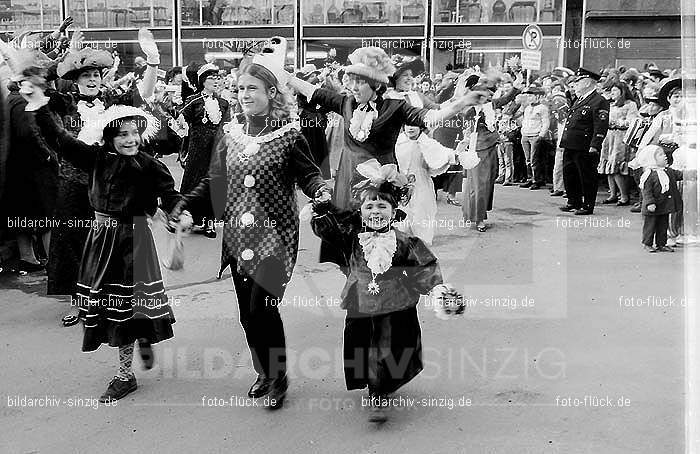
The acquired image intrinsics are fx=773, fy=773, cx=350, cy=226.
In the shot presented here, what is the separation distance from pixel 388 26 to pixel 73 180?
57.2ft

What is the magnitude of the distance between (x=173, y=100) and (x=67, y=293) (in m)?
8.94

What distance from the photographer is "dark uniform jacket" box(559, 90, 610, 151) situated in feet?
35.7

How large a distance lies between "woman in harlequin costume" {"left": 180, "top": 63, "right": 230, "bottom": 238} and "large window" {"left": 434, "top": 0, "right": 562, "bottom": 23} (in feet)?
47.1

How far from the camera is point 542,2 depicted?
71.5 ft

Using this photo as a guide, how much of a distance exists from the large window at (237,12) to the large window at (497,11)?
14.5ft

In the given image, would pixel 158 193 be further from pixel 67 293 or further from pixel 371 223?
pixel 67 293

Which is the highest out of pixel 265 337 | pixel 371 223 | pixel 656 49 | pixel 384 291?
pixel 656 49

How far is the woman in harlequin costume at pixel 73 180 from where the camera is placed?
570 centimetres

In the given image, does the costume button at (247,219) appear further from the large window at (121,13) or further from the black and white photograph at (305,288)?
the large window at (121,13)

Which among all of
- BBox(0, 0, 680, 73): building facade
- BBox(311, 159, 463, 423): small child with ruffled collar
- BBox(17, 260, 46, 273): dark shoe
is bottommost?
BBox(17, 260, 46, 273): dark shoe

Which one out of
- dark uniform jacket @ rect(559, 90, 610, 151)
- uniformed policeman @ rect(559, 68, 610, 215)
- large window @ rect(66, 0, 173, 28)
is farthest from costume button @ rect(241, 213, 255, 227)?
large window @ rect(66, 0, 173, 28)

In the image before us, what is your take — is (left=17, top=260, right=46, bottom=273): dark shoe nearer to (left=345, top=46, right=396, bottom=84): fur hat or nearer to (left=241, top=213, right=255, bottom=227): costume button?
(left=345, top=46, right=396, bottom=84): fur hat

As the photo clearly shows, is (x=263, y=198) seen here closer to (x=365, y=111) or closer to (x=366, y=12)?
(x=365, y=111)

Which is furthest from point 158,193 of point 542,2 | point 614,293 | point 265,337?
point 542,2
